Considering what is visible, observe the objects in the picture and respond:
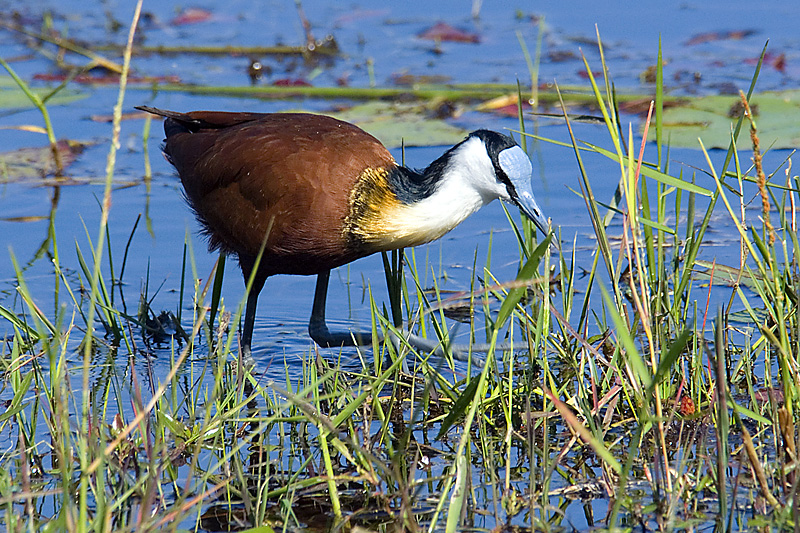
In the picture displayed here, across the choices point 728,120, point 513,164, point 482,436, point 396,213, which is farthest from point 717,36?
point 482,436

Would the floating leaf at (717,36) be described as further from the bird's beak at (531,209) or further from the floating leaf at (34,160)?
the bird's beak at (531,209)

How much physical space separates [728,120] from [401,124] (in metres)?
2.00

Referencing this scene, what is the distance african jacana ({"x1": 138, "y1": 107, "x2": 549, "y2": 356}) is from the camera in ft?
12.6

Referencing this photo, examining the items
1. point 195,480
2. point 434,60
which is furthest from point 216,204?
point 434,60

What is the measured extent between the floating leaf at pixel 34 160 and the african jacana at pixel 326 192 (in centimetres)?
238

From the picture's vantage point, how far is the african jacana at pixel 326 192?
3.84 m

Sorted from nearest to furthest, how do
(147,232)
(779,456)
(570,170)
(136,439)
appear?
(779,456)
(136,439)
(147,232)
(570,170)

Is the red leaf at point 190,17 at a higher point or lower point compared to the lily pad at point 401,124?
higher

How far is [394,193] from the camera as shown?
3947mm

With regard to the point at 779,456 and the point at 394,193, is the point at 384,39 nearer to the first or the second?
the point at 394,193

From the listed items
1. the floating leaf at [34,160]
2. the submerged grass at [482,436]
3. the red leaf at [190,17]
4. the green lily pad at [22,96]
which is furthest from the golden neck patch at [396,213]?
the red leaf at [190,17]

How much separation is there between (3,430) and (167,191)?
3.03 meters

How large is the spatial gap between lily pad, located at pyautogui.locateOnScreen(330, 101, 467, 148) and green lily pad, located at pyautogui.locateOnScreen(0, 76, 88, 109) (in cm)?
201

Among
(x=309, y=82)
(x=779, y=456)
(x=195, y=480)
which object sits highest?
(x=309, y=82)
